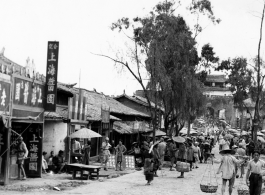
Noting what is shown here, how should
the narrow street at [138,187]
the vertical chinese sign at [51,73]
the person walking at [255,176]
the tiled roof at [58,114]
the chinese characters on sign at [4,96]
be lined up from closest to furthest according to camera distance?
the person walking at [255,176] < the chinese characters on sign at [4,96] < the narrow street at [138,187] < the vertical chinese sign at [51,73] < the tiled roof at [58,114]

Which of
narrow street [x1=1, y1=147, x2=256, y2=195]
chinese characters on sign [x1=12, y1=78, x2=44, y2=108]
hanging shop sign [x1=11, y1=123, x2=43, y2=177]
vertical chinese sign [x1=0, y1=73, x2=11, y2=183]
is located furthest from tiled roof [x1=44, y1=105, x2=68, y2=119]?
vertical chinese sign [x1=0, y1=73, x2=11, y2=183]

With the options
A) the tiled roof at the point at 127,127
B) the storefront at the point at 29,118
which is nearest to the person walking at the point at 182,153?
the storefront at the point at 29,118

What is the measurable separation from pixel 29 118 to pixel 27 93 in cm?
90

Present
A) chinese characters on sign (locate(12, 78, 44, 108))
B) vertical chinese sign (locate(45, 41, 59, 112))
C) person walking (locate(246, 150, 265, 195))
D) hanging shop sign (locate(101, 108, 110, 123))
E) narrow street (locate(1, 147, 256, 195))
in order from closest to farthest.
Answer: person walking (locate(246, 150, 265, 195)), narrow street (locate(1, 147, 256, 195)), chinese characters on sign (locate(12, 78, 44, 108)), vertical chinese sign (locate(45, 41, 59, 112)), hanging shop sign (locate(101, 108, 110, 123))

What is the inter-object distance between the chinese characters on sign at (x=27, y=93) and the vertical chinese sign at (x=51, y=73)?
0.84 ft

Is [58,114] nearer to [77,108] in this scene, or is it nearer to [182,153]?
[77,108]

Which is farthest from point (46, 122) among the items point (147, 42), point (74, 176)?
point (147, 42)

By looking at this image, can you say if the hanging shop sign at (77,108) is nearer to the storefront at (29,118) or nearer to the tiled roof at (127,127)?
the storefront at (29,118)

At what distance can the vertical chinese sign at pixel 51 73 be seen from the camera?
1719 cm

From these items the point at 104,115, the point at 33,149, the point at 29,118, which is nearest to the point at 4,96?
the point at 29,118

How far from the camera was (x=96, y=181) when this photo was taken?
→ 1812 cm

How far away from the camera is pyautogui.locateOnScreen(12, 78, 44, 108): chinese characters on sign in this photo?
50.6ft

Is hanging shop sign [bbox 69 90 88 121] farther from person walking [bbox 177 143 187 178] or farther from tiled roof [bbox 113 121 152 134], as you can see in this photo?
tiled roof [bbox 113 121 152 134]

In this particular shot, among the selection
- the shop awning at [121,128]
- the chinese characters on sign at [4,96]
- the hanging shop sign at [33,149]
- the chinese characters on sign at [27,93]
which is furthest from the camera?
the shop awning at [121,128]
